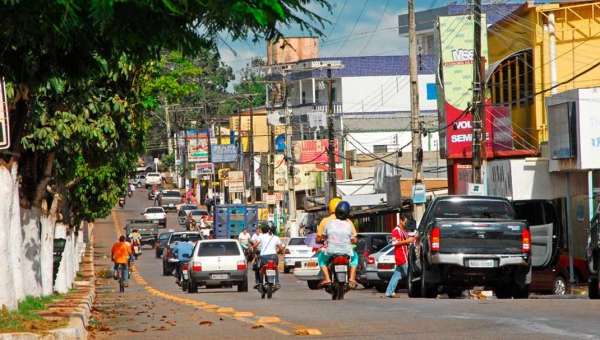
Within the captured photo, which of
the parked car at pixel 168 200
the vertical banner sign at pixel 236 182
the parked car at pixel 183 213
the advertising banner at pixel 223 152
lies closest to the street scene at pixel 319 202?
the vertical banner sign at pixel 236 182

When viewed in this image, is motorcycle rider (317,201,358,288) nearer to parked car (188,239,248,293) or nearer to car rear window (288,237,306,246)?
parked car (188,239,248,293)

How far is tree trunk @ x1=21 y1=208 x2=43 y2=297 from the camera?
21656mm

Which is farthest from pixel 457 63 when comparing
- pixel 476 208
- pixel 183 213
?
pixel 183 213

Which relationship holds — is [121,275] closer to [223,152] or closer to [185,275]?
[185,275]

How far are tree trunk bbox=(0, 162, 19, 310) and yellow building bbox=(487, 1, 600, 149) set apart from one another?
82.0ft

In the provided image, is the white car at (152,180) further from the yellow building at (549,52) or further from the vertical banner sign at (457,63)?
the yellow building at (549,52)

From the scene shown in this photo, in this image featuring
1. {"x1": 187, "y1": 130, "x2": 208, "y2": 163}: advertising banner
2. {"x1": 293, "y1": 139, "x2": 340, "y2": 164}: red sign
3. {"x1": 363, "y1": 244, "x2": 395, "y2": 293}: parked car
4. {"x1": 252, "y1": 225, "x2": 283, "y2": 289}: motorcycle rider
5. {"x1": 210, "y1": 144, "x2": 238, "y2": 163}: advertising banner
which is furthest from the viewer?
{"x1": 187, "y1": 130, "x2": 208, "y2": 163}: advertising banner

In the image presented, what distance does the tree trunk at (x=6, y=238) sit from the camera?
1482cm

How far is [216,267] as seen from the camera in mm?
31062

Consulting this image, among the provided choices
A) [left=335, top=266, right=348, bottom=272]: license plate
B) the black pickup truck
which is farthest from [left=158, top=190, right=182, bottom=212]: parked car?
[left=335, top=266, right=348, bottom=272]: license plate

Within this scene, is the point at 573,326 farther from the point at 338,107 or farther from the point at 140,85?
the point at 338,107

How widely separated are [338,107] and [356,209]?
3174 centimetres

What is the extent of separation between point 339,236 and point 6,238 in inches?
237

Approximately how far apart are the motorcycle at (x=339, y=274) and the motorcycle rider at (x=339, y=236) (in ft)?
0.27
